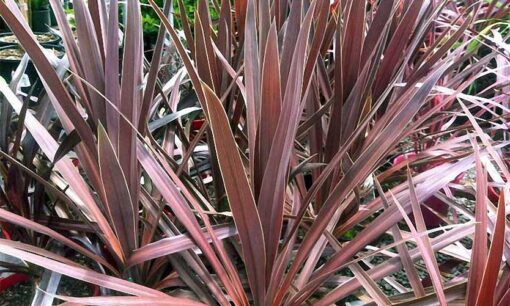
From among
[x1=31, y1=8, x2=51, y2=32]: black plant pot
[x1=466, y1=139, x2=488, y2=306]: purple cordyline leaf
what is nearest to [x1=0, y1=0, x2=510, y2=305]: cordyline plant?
[x1=466, y1=139, x2=488, y2=306]: purple cordyline leaf

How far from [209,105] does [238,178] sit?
3.5 inches

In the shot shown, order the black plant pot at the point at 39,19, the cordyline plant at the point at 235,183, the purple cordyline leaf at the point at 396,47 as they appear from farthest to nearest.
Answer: the black plant pot at the point at 39,19 → the purple cordyline leaf at the point at 396,47 → the cordyline plant at the point at 235,183

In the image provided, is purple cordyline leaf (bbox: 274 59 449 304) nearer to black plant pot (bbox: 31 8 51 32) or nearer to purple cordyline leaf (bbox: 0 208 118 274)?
purple cordyline leaf (bbox: 0 208 118 274)

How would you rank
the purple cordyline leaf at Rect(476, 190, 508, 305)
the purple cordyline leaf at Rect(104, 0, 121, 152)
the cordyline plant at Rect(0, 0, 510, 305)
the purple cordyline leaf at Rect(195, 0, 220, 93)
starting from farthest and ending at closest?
the purple cordyline leaf at Rect(195, 0, 220, 93) → the purple cordyline leaf at Rect(104, 0, 121, 152) → the cordyline plant at Rect(0, 0, 510, 305) → the purple cordyline leaf at Rect(476, 190, 508, 305)

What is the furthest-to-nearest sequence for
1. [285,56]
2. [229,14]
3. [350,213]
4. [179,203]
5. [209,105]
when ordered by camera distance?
[229,14] < [350,213] < [285,56] < [179,203] < [209,105]

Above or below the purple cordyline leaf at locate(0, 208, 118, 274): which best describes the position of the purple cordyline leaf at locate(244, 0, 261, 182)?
above

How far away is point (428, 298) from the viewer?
2.04ft

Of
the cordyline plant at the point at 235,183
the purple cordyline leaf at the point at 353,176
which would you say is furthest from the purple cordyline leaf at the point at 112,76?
the purple cordyline leaf at the point at 353,176

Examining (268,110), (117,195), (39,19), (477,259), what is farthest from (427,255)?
(39,19)

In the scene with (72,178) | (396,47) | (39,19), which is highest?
(396,47)

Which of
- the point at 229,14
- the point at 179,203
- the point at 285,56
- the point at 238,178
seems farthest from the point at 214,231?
the point at 229,14

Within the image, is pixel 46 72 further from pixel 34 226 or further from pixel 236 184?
pixel 236 184

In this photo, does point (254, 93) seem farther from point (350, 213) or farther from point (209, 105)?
point (350, 213)

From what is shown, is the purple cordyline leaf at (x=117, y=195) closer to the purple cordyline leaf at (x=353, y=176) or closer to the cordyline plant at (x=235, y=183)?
the cordyline plant at (x=235, y=183)
